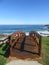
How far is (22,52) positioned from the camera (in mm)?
9062

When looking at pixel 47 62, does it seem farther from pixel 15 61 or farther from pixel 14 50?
pixel 14 50

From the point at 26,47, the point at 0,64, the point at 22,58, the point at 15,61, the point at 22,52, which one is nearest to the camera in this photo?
the point at 0,64

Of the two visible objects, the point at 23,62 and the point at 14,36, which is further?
the point at 14,36

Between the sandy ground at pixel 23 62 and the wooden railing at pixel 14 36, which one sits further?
the wooden railing at pixel 14 36

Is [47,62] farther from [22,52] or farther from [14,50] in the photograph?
Answer: [14,50]

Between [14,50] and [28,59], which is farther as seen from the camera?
[14,50]

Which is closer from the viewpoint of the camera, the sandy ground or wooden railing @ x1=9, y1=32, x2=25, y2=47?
the sandy ground

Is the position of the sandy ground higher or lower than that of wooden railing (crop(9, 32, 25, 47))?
lower

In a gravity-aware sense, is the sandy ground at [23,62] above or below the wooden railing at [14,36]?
below

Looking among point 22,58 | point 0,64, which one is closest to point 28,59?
point 22,58

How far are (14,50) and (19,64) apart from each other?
2144 millimetres

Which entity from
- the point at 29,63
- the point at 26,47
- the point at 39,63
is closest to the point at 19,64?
the point at 29,63

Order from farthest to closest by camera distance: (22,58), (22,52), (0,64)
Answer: (22,52), (22,58), (0,64)

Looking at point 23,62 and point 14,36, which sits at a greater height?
point 14,36
